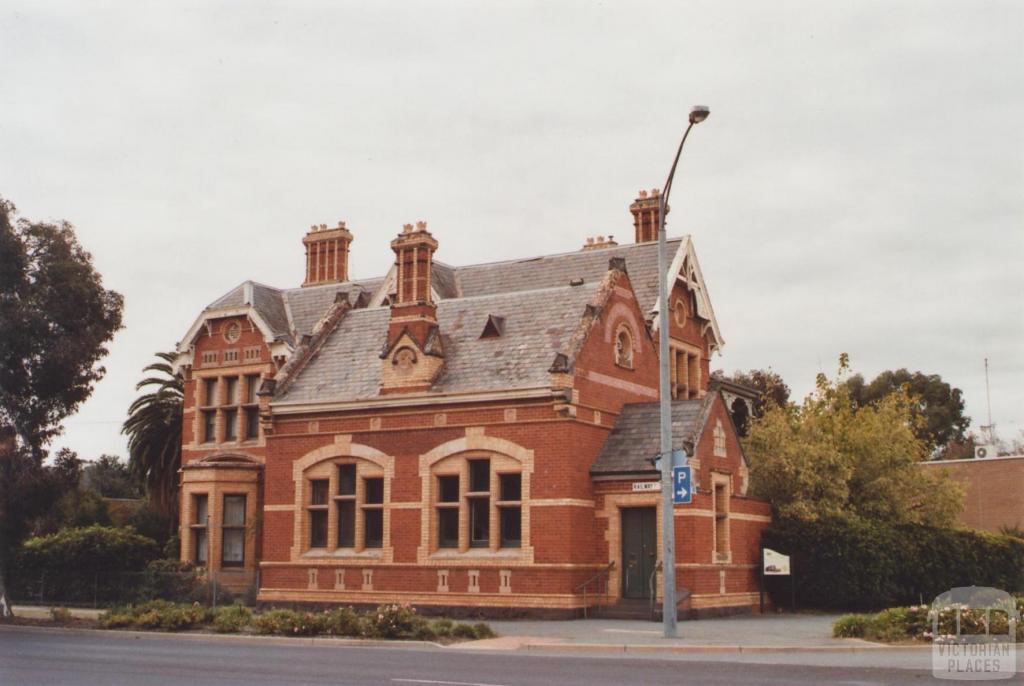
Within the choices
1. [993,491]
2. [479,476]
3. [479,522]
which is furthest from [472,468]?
[993,491]

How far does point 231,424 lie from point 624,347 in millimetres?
14385

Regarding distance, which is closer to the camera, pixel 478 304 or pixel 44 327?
pixel 44 327

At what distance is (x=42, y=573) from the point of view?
1443 inches

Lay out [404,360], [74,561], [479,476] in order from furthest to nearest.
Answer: [74,561] < [404,360] < [479,476]

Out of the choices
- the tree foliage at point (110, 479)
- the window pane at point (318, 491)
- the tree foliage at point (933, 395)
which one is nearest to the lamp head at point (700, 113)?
the window pane at point (318, 491)

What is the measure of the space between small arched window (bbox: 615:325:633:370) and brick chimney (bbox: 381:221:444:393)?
4882 millimetres

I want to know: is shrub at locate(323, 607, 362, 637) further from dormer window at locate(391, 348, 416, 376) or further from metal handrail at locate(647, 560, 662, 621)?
dormer window at locate(391, 348, 416, 376)

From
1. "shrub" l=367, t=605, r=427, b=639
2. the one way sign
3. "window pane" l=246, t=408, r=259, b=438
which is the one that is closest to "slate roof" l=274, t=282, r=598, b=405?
"window pane" l=246, t=408, r=259, b=438

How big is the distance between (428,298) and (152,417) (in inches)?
730

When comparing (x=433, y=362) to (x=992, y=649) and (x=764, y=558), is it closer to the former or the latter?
(x=764, y=558)

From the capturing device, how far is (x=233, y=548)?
36.6 meters

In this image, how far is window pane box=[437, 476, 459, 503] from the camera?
31516 mm

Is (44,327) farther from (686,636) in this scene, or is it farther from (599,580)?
(686,636)

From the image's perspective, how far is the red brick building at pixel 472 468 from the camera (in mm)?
29578
